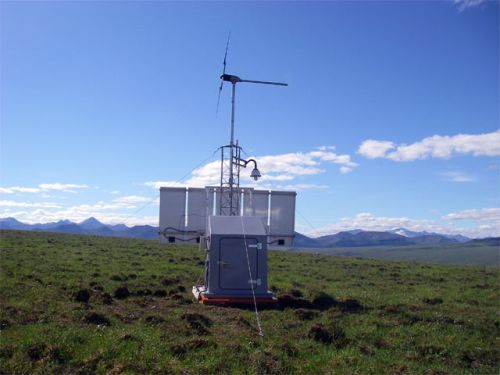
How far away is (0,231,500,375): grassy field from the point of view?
9.53m

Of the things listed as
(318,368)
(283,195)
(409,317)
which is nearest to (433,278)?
(283,195)

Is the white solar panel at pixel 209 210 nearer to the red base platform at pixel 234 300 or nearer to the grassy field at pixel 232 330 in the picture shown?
the grassy field at pixel 232 330

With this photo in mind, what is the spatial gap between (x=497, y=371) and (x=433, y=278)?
1886 centimetres

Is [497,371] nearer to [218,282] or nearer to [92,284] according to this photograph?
[218,282]

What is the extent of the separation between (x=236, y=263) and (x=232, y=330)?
4.66 metres

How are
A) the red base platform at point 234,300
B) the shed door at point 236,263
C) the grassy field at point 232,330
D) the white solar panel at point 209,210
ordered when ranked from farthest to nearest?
the white solar panel at point 209,210 → the shed door at point 236,263 → the red base platform at point 234,300 → the grassy field at point 232,330

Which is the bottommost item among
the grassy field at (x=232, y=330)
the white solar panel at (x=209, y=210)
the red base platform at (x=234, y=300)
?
the grassy field at (x=232, y=330)

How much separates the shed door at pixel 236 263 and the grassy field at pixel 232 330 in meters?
1.32

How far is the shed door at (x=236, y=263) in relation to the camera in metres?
16.6

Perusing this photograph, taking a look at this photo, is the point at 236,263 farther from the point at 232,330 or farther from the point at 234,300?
the point at 232,330

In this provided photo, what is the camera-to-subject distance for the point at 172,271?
83.7 ft

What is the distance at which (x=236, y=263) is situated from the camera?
1667 cm

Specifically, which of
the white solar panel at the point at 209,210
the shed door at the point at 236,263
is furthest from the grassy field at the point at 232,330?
the white solar panel at the point at 209,210

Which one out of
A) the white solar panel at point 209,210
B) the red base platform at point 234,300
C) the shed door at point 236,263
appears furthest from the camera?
the white solar panel at point 209,210
